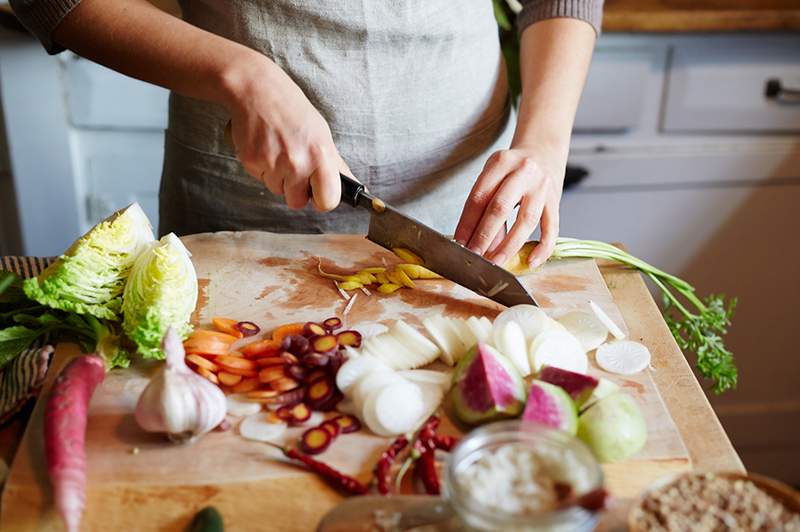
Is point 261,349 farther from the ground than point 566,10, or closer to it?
closer to it

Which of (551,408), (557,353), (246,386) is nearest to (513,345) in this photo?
(557,353)

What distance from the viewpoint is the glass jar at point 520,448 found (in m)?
0.83

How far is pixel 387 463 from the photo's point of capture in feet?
3.43

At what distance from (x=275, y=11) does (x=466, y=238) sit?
1.75ft

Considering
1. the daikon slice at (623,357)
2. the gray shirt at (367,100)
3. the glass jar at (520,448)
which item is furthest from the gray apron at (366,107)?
the glass jar at (520,448)

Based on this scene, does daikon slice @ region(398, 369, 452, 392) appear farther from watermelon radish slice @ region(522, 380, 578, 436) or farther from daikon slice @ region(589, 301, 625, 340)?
daikon slice @ region(589, 301, 625, 340)

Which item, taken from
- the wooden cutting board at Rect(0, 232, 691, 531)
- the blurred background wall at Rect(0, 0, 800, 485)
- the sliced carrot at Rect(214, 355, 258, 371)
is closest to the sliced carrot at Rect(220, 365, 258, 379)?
the sliced carrot at Rect(214, 355, 258, 371)

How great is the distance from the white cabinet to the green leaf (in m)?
1.68

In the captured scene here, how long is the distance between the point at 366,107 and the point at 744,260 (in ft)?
5.32

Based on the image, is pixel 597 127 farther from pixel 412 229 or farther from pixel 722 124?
pixel 412 229

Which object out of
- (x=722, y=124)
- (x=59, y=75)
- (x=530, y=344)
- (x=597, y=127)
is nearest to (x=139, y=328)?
(x=530, y=344)

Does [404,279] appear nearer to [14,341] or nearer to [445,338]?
[445,338]

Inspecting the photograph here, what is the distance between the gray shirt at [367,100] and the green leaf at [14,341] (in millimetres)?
510

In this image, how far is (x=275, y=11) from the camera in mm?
1486
